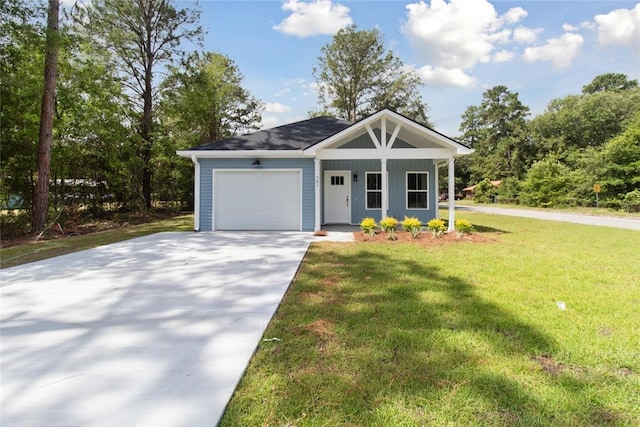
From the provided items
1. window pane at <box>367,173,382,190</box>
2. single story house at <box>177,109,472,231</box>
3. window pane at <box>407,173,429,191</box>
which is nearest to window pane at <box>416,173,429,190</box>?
window pane at <box>407,173,429,191</box>

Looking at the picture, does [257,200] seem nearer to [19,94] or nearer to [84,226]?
[84,226]

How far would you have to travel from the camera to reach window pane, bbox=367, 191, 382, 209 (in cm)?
1242

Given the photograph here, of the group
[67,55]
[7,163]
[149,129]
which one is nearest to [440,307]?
[7,163]

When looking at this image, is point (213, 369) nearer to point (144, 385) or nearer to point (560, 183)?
point (144, 385)

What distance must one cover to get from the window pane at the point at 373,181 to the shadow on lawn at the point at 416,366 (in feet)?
27.9

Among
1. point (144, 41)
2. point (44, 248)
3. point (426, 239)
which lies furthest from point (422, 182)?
point (144, 41)

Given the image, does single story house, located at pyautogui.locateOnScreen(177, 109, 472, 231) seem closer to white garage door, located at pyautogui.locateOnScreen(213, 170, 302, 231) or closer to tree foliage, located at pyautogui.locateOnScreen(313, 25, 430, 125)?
white garage door, located at pyautogui.locateOnScreen(213, 170, 302, 231)

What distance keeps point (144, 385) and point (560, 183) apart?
1179 inches

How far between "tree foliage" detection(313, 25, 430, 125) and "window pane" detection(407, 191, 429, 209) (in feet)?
59.2

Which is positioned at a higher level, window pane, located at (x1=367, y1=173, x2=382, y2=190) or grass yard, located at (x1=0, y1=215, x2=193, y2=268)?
window pane, located at (x1=367, y1=173, x2=382, y2=190)

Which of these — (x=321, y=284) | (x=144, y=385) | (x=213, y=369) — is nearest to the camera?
(x=144, y=385)

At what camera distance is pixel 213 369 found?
96.0 inches

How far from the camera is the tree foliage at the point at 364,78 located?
28.5 m

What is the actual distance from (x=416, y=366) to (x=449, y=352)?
39cm
